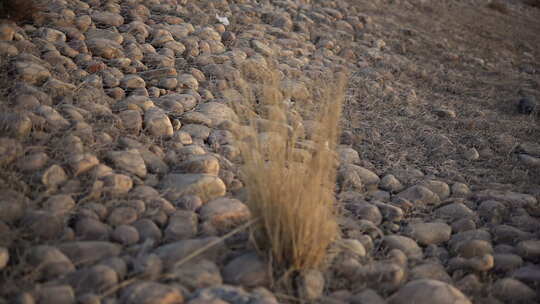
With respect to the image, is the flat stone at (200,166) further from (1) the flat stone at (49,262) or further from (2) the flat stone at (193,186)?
(1) the flat stone at (49,262)

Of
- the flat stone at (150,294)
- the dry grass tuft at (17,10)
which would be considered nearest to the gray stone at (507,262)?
the flat stone at (150,294)

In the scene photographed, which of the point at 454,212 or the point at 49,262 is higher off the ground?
the point at 454,212

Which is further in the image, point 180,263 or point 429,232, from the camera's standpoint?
point 429,232

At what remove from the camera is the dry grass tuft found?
2739 mm

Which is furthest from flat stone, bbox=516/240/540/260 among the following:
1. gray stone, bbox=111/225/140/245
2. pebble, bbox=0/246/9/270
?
pebble, bbox=0/246/9/270

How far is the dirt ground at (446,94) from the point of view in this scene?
2.83 meters

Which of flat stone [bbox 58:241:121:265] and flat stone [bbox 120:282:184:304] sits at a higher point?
flat stone [bbox 120:282:184:304]

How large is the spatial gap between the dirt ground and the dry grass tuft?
2.05m

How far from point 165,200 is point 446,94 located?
277cm

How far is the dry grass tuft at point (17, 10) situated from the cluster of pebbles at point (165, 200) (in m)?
0.06

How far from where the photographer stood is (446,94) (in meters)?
3.86

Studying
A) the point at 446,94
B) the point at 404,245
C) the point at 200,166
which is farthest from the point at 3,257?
the point at 446,94

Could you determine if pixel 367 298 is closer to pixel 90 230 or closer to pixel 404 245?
pixel 404 245

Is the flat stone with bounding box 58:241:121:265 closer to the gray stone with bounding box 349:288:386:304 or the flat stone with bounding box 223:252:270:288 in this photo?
the flat stone with bounding box 223:252:270:288
